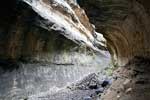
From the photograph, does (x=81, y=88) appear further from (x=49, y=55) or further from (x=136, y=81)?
(x=136, y=81)

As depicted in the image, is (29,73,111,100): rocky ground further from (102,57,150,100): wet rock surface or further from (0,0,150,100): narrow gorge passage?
(102,57,150,100): wet rock surface

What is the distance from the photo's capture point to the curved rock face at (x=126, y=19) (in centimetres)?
485

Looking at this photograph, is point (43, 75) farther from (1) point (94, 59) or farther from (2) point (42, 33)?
(1) point (94, 59)

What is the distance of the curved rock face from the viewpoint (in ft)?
15.9

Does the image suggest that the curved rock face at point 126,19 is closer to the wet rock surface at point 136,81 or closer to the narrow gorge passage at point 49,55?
the wet rock surface at point 136,81

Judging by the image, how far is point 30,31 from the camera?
15.3 meters

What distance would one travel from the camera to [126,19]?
19.1 feet

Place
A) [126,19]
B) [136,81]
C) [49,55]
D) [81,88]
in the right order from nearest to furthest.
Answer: [136,81], [126,19], [81,88], [49,55]

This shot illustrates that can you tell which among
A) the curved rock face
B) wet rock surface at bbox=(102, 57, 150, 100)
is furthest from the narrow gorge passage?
wet rock surface at bbox=(102, 57, 150, 100)

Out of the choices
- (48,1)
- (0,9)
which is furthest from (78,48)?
(0,9)

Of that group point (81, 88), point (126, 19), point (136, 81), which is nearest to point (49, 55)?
point (81, 88)

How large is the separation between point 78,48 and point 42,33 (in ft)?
11.3

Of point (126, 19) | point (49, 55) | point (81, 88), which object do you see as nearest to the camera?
point (126, 19)

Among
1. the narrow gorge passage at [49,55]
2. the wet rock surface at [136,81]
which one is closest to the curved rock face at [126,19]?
the wet rock surface at [136,81]
